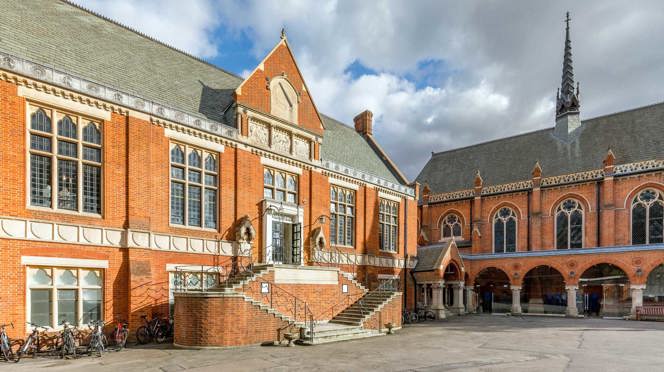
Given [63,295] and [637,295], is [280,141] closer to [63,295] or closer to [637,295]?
[63,295]

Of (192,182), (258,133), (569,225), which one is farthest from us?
(569,225)

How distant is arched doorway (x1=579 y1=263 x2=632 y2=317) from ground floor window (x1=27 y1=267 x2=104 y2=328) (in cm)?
3267

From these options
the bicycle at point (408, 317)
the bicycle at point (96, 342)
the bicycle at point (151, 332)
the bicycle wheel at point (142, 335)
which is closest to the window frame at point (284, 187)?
the bicycle at point (151, 332)

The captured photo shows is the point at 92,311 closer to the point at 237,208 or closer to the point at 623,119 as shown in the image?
the point at 237,208

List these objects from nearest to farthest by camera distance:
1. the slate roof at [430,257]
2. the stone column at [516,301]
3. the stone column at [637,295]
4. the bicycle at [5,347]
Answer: the bicycle at [5,347]
the stone column at [637,295]
the slate roof at [430,257]
the stone column at [516,301]

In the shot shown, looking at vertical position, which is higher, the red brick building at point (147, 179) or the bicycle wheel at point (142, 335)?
the red brick building at point (147, 179)

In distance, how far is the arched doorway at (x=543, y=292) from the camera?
120 ft

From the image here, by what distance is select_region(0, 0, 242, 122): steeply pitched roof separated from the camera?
1495cm

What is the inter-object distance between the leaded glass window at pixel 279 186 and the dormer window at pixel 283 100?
9.33ft

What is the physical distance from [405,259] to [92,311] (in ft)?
67.6

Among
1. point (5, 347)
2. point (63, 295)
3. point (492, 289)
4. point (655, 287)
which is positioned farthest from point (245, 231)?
point (655, 287)

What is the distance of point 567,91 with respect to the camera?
139 ft

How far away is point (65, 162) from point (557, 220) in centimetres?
3586

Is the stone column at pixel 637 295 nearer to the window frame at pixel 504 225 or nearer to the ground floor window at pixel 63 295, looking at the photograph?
the window frame at pixel 504 225
